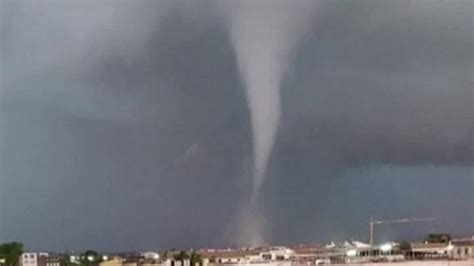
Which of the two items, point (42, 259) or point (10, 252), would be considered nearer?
point (10, 252)

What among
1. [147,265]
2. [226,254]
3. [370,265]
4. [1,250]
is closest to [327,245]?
[226,254]

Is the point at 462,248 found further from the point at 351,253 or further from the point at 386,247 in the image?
the point at 351,253

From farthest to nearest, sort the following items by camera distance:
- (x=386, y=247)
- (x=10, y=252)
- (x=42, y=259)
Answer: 1. (x=386, y=247)
2. (x=42, y=259)
3. (x=10, y=252)

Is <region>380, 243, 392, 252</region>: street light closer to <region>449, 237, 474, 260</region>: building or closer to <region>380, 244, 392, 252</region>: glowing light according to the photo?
<region>380, 244, 392, 252</region>: glowing light

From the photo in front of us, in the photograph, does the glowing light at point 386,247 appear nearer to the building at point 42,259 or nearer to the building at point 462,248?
the building at point 462,248

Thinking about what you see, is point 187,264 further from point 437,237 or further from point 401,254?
point 437,237

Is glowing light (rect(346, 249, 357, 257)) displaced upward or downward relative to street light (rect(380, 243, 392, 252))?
downward

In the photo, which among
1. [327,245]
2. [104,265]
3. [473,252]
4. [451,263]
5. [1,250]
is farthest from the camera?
[327,245]

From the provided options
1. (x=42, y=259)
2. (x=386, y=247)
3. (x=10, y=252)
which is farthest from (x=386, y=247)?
(x=10, y=252)

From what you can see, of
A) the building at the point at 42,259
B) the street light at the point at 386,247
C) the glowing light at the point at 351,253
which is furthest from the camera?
the street light at the point at 386,247

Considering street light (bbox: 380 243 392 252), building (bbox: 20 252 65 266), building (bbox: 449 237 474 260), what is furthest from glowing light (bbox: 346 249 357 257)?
building (bbox: 20 252 65 266)

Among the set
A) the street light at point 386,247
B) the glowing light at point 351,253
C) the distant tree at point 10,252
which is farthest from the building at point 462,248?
the distant tree at point 10,252
